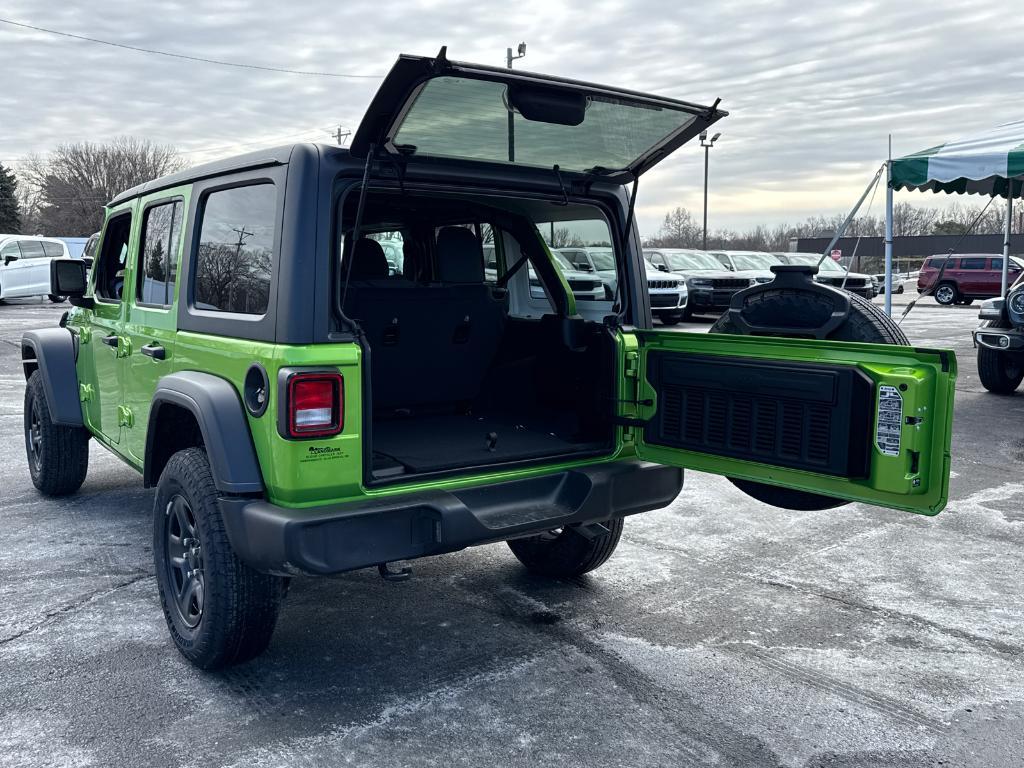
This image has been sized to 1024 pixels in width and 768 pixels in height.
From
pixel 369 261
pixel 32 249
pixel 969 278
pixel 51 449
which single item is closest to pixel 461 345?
pixel 369 261

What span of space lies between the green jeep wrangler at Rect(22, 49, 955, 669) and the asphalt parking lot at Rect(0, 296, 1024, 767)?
319 millimetres

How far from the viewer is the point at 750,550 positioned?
16.2 ft

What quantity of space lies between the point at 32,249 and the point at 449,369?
932 inches

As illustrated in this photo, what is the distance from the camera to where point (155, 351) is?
12.8 feet

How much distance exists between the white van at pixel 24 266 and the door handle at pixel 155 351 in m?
20.8

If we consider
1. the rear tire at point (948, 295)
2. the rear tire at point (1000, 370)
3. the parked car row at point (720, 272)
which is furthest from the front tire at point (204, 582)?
the rear tire at point (948, 295)

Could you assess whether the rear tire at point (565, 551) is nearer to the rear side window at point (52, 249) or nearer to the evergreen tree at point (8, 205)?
the rear side window at point (52, 249)

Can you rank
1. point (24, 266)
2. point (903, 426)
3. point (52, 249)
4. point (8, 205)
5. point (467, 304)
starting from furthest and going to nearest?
point (8, 205)
point (52, 249)
point (24, 266)
point (467, 304)
point (903, 426)

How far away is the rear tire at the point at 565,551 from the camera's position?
4234 millimetres

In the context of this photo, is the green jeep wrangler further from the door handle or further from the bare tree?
the bare tree

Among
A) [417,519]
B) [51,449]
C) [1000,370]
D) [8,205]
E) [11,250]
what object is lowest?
[51,449]

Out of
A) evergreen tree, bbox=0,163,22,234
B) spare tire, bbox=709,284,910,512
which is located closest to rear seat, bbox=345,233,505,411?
spare tire, bbox=709,284,910,512

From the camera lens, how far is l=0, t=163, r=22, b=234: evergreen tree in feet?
172

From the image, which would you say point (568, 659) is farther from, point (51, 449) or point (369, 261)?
point (51, 449)
